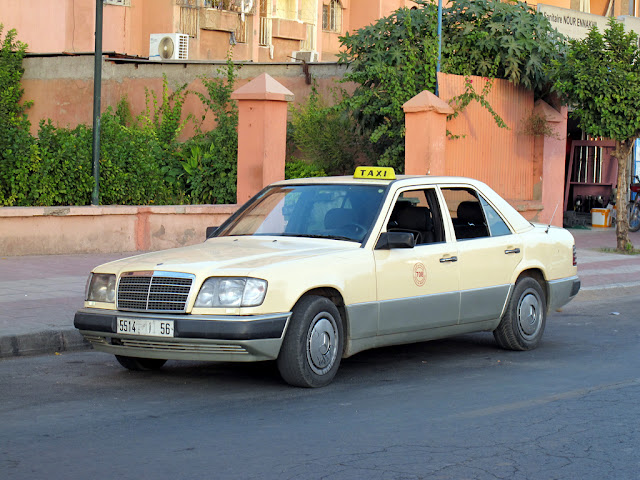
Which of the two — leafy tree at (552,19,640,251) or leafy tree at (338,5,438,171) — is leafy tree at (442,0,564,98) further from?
leafy tree at (552,19,640,251)

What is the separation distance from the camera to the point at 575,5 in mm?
40875

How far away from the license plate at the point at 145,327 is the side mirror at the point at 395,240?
1.78m

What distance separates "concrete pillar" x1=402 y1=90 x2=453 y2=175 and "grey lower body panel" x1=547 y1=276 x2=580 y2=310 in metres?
7.96

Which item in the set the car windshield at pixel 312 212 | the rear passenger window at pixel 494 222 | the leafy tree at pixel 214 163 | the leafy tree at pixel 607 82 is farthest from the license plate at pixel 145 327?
the leafy tree at pixel 607 82

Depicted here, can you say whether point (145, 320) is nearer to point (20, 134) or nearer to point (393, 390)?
point (393, 390)

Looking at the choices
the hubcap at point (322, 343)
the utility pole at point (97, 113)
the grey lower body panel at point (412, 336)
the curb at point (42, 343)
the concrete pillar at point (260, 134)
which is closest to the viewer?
the hubcap at point (322, 343)

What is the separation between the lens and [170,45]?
28688 millimetres

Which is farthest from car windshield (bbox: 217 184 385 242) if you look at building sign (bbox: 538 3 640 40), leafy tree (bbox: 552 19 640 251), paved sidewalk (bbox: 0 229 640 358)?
building sign (bbox: 538 3 640 40)

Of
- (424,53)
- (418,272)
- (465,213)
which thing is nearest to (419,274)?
(418,272)

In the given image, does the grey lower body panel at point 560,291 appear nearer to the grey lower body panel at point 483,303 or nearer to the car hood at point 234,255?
the grey lower body panel at point 483,303

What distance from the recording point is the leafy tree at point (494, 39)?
61.4 ft

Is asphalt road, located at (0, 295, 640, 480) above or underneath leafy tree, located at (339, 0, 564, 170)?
underneath

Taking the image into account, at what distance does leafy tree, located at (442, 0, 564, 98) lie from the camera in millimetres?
18719

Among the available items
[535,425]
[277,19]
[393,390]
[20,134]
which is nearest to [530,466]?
[535,425]
